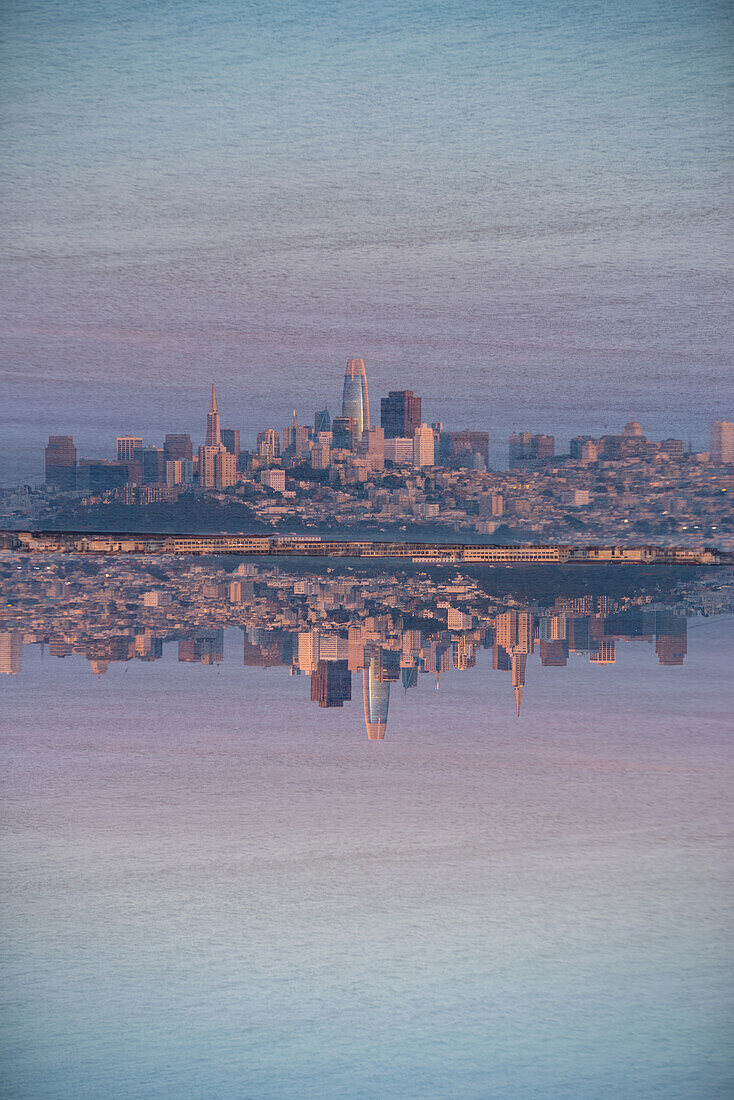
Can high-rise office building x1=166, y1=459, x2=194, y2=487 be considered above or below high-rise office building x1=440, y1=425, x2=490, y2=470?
below

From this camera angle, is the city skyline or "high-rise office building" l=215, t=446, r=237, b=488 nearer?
the city skyline

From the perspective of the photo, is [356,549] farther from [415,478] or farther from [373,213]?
[373,213]

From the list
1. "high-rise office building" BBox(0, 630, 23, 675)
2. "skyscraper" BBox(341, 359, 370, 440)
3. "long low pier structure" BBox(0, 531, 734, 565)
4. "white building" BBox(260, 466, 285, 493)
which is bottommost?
"high-rise office building" BBox(0, 630, 23, 675)

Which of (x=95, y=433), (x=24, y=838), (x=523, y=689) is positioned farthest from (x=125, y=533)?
(x=523, y=689)

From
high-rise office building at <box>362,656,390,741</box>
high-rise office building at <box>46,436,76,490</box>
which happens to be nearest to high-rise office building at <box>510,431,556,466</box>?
high-rise office building at <box>362,656,390,741</box>

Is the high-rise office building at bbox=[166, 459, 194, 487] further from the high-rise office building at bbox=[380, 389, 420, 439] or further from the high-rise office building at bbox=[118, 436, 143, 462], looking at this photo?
the high-rise office building at bbox=[380, 389, 420, 439]

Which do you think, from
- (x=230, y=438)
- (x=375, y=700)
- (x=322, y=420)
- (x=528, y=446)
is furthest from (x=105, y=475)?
(x=528, y=446)
